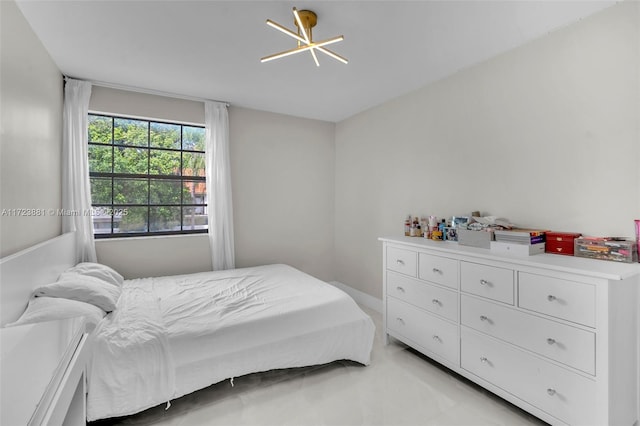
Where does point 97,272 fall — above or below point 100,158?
below

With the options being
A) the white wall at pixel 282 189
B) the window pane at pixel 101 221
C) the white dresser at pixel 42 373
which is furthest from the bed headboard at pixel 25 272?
the white wall at pixel 282 189

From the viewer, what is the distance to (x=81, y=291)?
2006 millimetres

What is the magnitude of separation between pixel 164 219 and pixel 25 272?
1797mm

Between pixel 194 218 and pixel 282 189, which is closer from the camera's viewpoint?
pixel 194 218

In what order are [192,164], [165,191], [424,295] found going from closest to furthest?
[424,295] → [165,191] → [192,164]

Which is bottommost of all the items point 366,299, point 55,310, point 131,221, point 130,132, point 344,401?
point 344,401

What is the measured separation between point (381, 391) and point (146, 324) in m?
1.67

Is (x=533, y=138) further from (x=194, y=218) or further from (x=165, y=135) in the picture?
(x=165, y=135)

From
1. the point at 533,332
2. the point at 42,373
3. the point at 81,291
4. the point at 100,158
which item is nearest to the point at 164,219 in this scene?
the point at 100,158

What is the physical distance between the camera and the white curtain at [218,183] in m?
3.51

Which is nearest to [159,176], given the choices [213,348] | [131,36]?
[131,36]

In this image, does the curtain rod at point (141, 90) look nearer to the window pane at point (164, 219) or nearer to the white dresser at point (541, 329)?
the window pane at point (164, 219)

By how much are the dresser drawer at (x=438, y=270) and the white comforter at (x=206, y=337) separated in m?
0.63

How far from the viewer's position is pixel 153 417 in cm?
186
